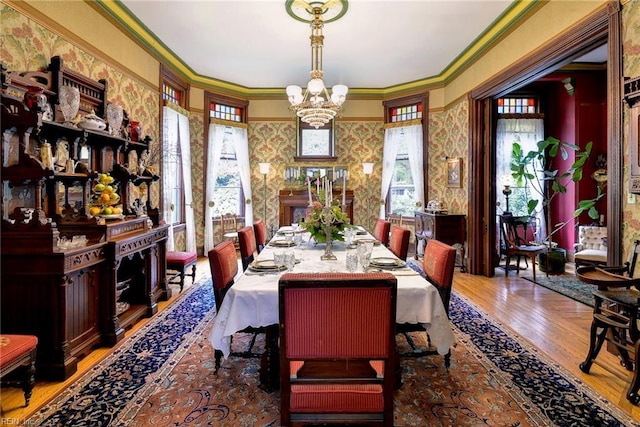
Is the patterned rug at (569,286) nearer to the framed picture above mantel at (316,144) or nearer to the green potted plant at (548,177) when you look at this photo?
the green potted plant at (548,177)

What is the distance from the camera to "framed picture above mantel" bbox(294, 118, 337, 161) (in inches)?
293

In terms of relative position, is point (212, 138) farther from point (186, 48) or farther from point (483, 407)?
point (483, 407)

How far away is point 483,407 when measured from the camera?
211 centimetres

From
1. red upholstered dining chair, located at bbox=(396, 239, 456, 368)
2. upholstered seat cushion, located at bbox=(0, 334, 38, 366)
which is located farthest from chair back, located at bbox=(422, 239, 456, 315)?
upholstered seat cushion, located at bbox=(0, 334, 38, 366)

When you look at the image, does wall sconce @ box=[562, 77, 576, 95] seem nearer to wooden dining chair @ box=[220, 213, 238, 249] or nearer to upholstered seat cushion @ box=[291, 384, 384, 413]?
wooden dining chair @ box=[220, 213, 238, 249]

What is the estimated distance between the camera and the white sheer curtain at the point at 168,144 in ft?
17.9

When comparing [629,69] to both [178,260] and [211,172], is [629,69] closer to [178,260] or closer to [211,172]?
[178,260]

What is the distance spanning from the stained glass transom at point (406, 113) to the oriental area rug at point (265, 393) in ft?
16.8

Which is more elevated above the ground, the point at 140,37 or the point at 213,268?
the point at 140,37

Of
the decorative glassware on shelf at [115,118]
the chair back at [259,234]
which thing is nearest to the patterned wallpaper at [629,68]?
the chair back at [259,234]

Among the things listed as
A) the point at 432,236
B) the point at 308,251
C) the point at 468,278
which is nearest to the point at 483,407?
the point at 308,251

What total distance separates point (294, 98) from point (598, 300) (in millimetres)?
3532

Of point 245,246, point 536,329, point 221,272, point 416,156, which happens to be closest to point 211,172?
point 245,246

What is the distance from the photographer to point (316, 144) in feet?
24.6
